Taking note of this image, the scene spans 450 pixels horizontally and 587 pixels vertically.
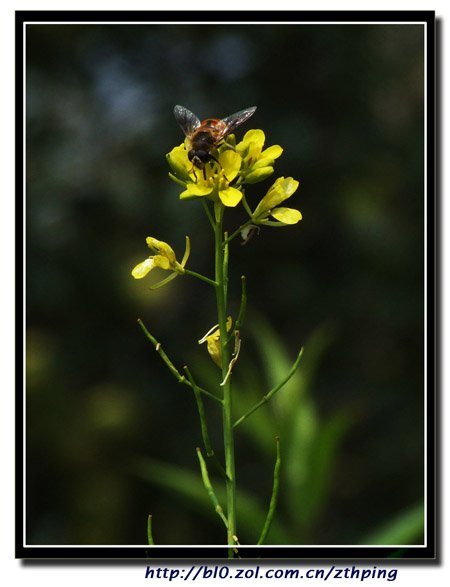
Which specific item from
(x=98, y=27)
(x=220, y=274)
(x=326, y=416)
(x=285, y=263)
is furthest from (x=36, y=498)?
(x=220, y=274)

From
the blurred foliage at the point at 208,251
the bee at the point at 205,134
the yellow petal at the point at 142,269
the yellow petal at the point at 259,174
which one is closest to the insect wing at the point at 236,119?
the bee at the point at 205,134

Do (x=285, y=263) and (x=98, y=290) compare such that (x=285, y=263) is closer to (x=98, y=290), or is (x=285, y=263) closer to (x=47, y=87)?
(x=98, y=290)

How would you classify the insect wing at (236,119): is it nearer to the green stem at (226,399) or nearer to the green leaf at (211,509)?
the green stem at (226,399)

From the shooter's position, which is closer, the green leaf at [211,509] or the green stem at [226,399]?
the green stem at [226,399]

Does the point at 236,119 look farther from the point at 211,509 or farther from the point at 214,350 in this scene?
the point at 211,509

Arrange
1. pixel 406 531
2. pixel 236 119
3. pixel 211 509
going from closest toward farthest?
pixel 236 119, pixel 406 531, pixel 211 509

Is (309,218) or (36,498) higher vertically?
(309,218)

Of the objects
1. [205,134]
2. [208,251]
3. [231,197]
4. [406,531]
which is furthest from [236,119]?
[208,251]
